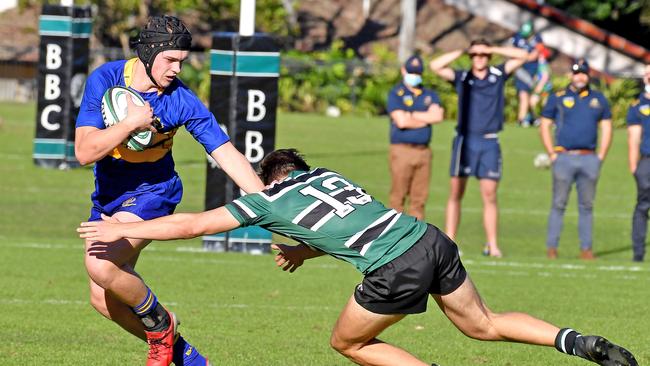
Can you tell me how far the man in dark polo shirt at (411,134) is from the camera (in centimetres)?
1531

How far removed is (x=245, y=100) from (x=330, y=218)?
7.97 metres

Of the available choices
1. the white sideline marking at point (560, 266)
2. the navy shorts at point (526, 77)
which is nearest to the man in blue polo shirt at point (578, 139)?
the white sideline marking at point (560, 266)

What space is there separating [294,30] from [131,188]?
32.0m

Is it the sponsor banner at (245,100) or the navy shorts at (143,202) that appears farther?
the sponsor banner at (245,100)

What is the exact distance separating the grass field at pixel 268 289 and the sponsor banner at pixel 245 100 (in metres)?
0.77

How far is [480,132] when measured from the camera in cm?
1477

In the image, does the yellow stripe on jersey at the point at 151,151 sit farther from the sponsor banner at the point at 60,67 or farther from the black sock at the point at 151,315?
the sponsor banner at the point at 60,67

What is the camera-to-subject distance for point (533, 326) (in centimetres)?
696

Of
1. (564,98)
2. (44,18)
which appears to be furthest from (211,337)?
(44,18)

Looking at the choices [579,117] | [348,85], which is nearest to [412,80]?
[579,117]

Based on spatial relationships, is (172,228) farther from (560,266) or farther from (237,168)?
(560,266)

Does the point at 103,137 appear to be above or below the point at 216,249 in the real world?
above

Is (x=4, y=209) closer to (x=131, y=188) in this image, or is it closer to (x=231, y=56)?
(x=231, y=56)

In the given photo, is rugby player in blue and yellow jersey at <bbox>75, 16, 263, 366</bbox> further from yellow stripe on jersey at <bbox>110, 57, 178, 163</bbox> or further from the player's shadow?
the player's shadow
